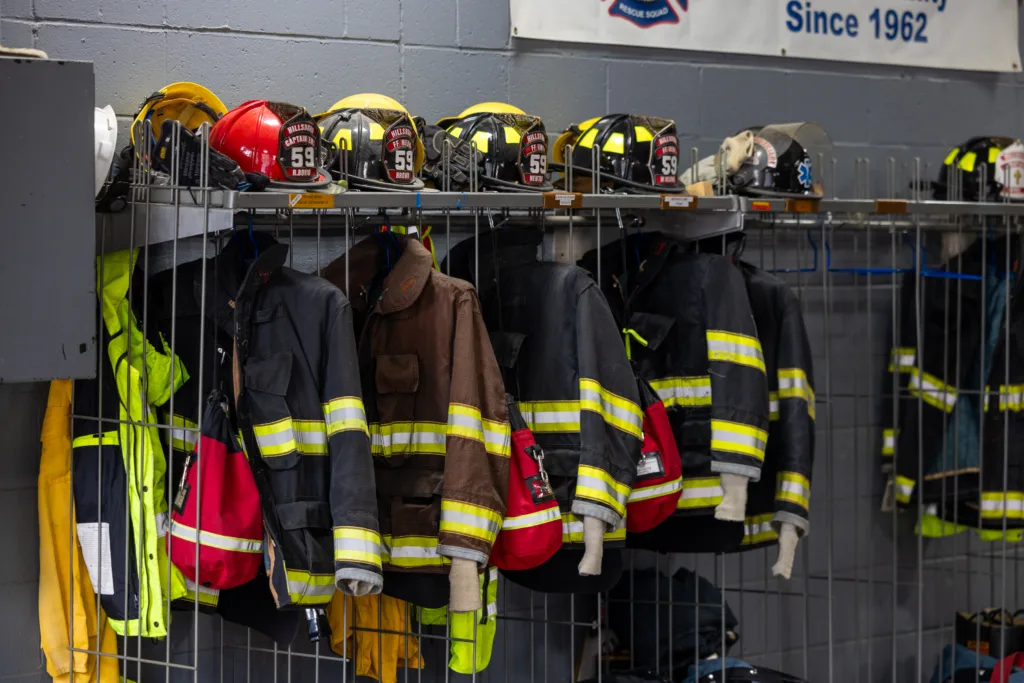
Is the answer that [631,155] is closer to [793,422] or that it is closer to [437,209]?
[437,209]

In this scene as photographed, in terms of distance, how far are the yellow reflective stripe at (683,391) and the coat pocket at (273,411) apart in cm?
111

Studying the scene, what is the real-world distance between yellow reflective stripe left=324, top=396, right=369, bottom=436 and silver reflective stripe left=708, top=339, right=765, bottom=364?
1.07 metres

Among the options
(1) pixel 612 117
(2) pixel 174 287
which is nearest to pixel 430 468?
(2) pixel 174 287

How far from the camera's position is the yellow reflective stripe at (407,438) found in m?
3.12

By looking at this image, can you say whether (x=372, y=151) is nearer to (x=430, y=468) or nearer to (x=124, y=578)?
(x=430, y=468)

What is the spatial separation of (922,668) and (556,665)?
4.99 feet

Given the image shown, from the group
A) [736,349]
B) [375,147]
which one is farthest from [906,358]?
[375,147]

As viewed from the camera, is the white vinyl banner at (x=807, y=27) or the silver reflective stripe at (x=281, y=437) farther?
the white vinyl banner at (x=807, y=27)

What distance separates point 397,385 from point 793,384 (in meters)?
1.22

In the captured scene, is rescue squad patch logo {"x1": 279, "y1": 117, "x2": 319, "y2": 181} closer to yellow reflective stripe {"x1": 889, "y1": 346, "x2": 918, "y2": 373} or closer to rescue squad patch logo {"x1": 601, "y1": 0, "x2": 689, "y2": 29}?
rescue squad patch logo {"x1": 601, "y1": 0, "x2": 689, "y2": 29}

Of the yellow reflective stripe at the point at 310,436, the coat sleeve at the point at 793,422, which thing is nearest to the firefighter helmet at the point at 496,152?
the yellow reflective stripe at the point at 310,436

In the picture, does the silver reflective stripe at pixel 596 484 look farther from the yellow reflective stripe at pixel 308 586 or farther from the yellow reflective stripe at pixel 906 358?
the yellow reflective stripe at pixel 906 358

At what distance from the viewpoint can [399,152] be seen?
313 cm

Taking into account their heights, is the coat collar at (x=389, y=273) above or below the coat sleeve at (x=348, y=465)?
above
